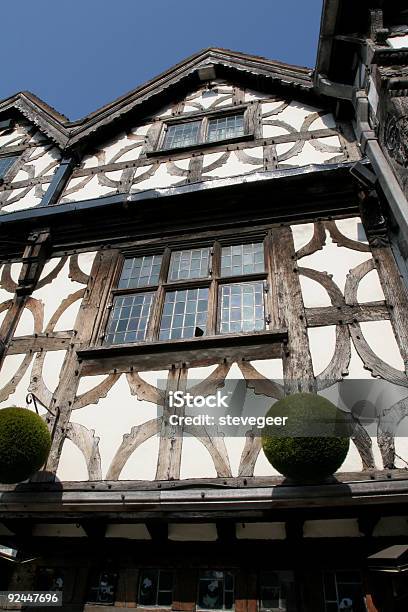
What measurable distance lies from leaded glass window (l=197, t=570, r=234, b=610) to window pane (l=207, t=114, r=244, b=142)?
22.3ft

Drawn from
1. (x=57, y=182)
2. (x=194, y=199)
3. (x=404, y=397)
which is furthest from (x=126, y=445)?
(x=57, y=182)

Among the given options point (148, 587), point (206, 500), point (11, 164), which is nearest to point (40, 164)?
point (11, 164)

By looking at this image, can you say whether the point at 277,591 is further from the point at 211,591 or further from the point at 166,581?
the point at 166,581

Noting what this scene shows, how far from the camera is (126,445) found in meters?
4.40

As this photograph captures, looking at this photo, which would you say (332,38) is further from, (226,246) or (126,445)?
(126,445)

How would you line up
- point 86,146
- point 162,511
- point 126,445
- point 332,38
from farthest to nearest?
point 86,146, point 332,38, point 126,445, point 162,511

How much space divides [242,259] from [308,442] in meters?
3.17

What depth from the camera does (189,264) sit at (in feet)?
20.4

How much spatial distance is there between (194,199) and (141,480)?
13.4ft

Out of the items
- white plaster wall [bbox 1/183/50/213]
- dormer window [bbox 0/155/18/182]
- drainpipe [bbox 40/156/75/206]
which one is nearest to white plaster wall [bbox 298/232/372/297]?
drainpipe [bbox 40/156/75/206]

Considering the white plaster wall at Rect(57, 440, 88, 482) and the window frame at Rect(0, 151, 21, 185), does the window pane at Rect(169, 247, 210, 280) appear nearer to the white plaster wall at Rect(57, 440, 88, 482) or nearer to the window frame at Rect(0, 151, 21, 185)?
the white plaster wall at Rect(57, 440, 88, 482)

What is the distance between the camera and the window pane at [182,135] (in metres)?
8.35

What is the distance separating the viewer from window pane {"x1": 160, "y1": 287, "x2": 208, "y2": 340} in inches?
210

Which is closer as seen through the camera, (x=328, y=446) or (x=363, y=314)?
(x=328, y=446)
